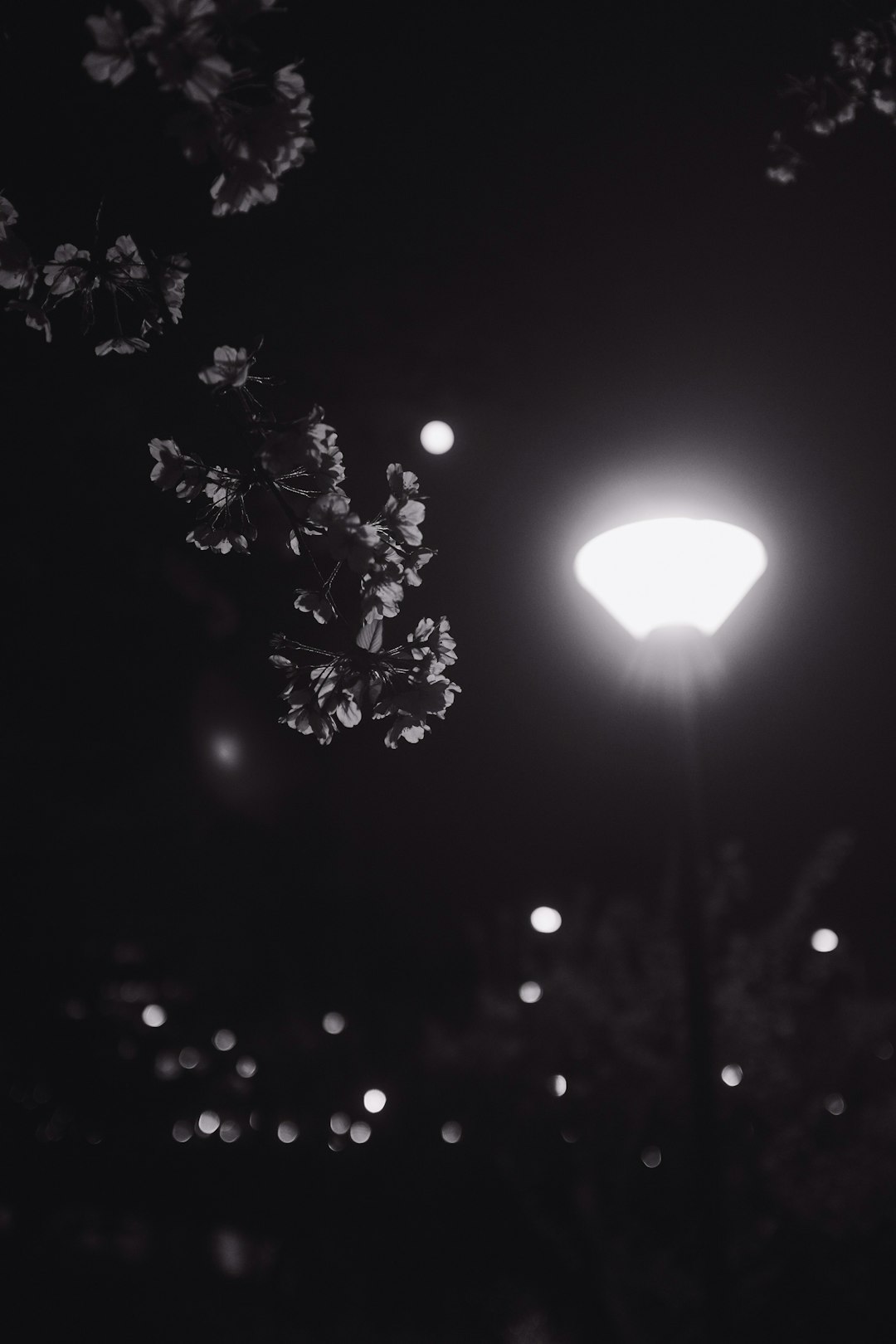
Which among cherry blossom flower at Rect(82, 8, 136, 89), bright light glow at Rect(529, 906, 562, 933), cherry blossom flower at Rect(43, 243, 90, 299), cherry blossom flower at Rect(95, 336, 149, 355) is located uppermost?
cherry blossom flower at Rect(82, 8, 136, 89)

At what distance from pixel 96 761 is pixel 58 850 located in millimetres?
1873

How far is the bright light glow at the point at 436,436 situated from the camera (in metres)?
5.39

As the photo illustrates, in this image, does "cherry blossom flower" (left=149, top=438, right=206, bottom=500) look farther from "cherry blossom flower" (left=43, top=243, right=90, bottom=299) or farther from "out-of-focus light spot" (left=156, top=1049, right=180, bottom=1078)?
"out-of-focus light spot" (left=156, top=1049, right=180, bottom=1078)

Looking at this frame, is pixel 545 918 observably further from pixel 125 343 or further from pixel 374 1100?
pixel 125 343

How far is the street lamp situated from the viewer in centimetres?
383

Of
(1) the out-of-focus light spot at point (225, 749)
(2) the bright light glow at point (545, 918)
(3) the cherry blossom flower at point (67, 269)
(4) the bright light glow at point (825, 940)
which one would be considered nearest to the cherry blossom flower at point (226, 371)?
(3) the cherry blossom flower at point (67, 269)

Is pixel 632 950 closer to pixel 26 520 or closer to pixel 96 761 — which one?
pixel 96 761

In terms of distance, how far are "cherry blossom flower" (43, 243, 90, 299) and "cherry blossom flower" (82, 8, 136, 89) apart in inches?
23.2

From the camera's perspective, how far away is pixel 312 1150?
18078 mm

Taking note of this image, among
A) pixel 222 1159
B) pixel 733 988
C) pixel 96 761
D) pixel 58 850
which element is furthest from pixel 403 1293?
pixel 96 761

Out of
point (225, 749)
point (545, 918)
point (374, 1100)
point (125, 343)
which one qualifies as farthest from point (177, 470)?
point (374, 1100)

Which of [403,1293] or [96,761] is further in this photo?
[403,1293]

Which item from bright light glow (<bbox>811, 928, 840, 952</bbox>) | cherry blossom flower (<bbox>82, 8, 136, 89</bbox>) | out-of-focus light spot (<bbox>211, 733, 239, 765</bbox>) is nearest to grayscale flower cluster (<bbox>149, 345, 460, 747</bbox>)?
cherry blossom flower (<bbox>82, 8, 136, 89</bbox>)

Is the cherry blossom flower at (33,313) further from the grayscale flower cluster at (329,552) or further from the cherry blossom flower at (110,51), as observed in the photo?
the cherry blossom flower at (110,51)
